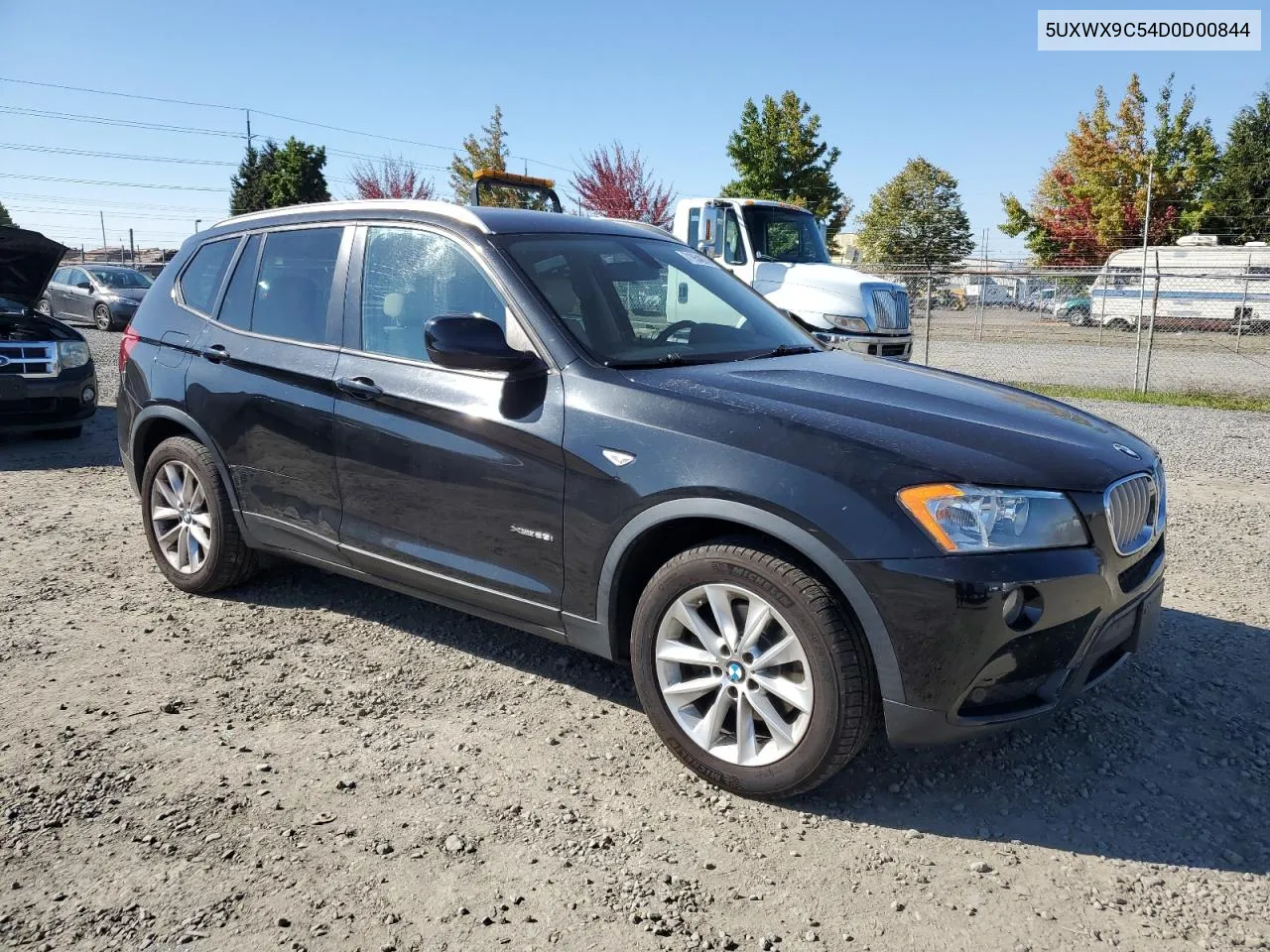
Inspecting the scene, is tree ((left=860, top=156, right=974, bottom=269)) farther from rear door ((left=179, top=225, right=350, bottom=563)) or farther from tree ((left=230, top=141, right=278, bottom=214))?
rear door ((left=179, top=225, right=350, bottom=563))

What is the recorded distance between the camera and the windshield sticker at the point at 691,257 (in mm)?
4560

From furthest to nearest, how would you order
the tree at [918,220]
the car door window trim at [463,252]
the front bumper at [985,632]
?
1. the tree at [918,220]
2. the car door window trim at [463,252]
3. the front bumper at [985,632]

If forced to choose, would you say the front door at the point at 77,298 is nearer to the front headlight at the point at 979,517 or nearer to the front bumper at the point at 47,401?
the front bumper at the point at 47,401

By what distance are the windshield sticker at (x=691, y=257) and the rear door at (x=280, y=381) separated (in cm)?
147

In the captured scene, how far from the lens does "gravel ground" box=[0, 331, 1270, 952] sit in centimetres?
253

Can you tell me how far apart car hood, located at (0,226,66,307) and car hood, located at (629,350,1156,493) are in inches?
283

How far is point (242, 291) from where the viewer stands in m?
4.68

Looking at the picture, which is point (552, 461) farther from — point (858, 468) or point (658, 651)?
point (858, 468)

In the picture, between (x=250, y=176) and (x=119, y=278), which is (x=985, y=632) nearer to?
(x=119, y=278)

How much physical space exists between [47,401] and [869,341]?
857 centimetres

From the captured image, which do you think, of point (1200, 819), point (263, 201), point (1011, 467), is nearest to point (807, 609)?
point (1011, 467)

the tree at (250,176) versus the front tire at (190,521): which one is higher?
the tree at (250,176)

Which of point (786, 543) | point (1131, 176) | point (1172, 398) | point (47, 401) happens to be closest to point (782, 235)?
point (1172, 398)

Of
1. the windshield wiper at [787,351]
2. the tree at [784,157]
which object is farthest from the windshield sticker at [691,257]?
the tree at [784,157]
